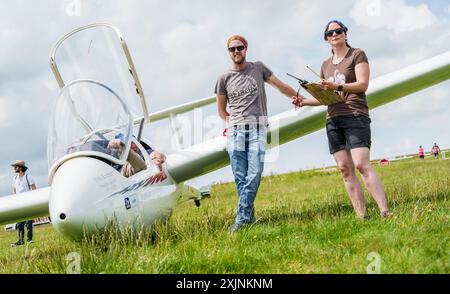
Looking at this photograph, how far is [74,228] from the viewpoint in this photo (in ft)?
15.0

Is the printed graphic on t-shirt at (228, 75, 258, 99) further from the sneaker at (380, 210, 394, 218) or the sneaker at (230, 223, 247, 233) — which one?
the sneaker at (380, 210, 394, 218)

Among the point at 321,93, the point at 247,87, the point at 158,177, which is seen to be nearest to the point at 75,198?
the point at 158,177

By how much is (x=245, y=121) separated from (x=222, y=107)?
1.49ft

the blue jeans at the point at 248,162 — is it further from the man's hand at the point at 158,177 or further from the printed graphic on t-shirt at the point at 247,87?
the man's hand at the point at 158,177

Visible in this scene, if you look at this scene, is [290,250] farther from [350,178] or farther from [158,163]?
[158,163]

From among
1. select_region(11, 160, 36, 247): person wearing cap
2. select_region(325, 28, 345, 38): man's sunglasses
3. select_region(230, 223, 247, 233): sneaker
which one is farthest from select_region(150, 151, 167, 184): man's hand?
select_region(11, 160, 36, 247): person wearing cap

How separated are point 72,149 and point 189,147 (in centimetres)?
209

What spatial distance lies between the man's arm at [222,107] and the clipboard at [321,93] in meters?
1.08

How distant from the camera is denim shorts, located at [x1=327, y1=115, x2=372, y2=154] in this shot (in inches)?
200

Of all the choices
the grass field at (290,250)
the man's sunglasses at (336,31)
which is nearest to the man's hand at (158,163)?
the grass field at (290,250)

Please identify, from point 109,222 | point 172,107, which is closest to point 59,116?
point 109,222

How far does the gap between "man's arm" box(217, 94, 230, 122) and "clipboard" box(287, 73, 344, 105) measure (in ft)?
3.53
